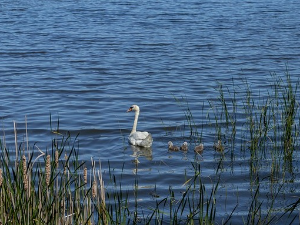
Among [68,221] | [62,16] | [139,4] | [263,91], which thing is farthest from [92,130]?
[139,4]

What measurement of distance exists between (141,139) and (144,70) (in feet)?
19.5

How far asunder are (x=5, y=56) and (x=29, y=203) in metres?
12.7

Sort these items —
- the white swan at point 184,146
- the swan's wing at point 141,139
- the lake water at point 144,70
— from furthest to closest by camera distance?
the swan's wing at point 141,139 < the white swan at point 184,146 < the lake water at point 144,70

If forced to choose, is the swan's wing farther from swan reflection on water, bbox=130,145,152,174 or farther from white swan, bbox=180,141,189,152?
white swan, bbox=180,141,189,152

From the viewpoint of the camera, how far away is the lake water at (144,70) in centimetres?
934

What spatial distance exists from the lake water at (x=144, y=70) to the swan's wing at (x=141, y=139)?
0.44ft

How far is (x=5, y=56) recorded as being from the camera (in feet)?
56.2

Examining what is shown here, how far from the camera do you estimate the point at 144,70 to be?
15.6 m

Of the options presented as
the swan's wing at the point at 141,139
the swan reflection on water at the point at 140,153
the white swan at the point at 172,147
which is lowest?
the swan reflection on water at the point at 140,153

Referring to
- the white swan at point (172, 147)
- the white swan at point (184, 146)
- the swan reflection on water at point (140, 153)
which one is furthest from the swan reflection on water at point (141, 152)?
the white swan at point (184, 146)

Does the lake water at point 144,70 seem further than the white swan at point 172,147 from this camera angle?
No

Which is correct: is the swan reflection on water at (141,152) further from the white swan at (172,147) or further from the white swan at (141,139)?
the white swan at (172,147)

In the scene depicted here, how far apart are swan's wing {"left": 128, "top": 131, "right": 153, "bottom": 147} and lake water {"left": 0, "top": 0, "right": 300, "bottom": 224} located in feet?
0.44

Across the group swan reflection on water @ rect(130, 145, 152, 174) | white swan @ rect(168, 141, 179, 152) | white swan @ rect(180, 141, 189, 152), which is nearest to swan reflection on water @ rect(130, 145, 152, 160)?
swan reflection on water @ rect(130, 145, 152, 174)
